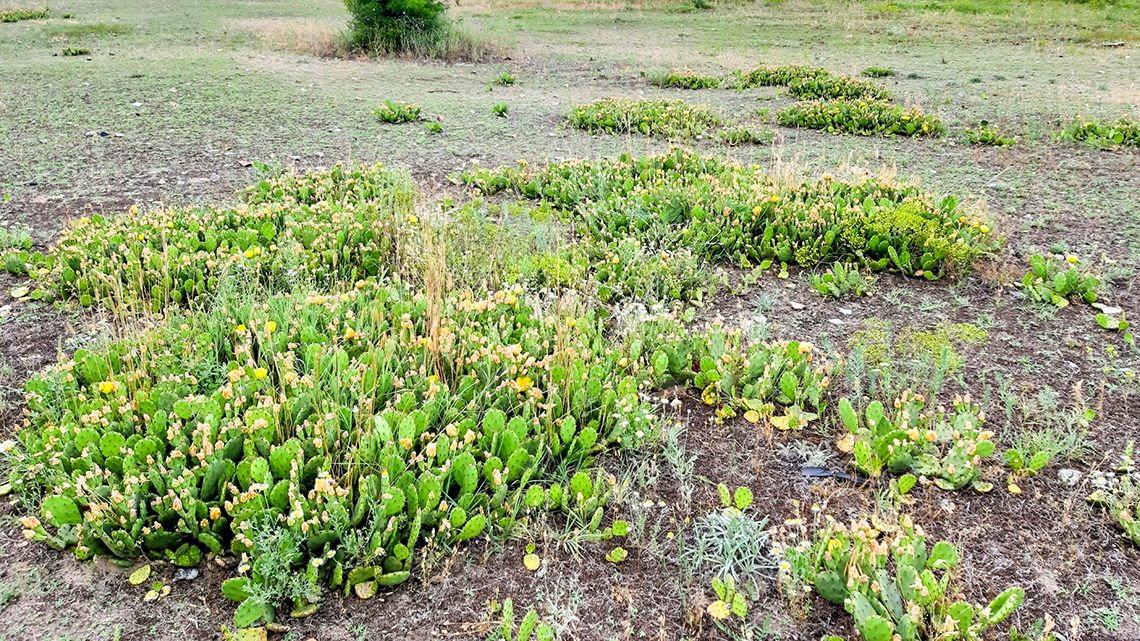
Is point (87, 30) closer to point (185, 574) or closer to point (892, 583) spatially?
point (185, 574)

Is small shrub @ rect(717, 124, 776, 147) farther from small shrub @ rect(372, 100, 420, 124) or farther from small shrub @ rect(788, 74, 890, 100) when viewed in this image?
small shrub @ rect(372, 100, 420, 124)

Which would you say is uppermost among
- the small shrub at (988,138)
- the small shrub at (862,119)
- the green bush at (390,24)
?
the green bush at (390,24)

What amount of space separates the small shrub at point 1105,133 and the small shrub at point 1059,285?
4878mm

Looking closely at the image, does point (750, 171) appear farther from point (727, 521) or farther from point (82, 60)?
point (82, 60)

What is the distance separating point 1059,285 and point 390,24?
1462 centimetres

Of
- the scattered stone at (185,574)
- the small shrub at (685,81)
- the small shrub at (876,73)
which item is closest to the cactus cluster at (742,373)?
the scattered stone at (185,574)

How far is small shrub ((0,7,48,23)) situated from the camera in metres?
20.4

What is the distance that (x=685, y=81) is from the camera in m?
13.9

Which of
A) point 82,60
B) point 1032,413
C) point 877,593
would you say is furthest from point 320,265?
point 82,60

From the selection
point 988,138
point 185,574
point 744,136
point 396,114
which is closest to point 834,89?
point 988,138

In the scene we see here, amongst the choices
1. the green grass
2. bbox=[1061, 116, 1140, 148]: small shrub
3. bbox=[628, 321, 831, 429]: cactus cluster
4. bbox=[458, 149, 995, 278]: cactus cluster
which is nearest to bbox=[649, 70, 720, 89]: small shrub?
bbox=[1061, 116, 1140, 148]: small shrub

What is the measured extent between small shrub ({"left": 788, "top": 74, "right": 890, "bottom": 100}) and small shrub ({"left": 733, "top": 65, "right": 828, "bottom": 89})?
2.12 feet

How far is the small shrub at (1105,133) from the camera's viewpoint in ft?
30.6

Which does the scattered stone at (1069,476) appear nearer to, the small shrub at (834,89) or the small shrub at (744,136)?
the small shrub at (744,136)
